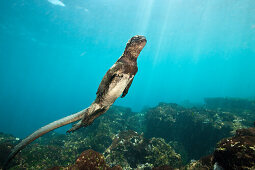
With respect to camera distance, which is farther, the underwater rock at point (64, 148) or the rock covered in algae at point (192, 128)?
the rock covered in algae at point (192, 128)

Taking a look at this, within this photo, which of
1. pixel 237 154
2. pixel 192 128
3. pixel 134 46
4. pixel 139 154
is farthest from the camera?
pixel 192 128

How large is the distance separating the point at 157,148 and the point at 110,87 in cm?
670

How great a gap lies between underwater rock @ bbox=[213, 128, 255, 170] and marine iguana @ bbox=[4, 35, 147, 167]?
9.81 feet

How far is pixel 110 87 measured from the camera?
3.31 metres

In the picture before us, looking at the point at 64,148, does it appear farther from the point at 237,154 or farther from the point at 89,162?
the point at 237,154

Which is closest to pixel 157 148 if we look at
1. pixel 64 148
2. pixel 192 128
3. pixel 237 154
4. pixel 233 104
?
pixel 237 154

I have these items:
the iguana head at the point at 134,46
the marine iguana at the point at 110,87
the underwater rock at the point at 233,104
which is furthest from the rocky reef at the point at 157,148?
the underwater rock at the point at 233,104

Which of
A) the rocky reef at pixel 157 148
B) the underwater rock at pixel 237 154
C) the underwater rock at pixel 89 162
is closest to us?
the underwater rock at pixel 237 154

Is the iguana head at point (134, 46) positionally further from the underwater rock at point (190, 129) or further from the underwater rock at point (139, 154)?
the underwater rock at point (190, 129)

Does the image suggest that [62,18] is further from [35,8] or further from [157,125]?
[157,125]

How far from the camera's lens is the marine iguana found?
330 centimetres

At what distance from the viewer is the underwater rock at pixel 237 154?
8.60 ft

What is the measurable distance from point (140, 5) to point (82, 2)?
646 inches

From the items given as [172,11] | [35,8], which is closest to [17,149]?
[35,8]
